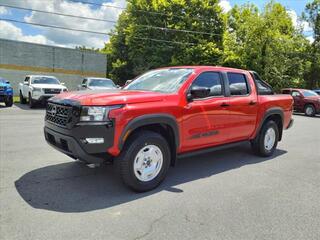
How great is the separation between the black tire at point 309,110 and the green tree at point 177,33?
15709mm

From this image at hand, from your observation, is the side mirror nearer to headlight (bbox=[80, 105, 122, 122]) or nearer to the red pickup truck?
the red pickup truck

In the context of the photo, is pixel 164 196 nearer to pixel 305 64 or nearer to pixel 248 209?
pixel 248 209

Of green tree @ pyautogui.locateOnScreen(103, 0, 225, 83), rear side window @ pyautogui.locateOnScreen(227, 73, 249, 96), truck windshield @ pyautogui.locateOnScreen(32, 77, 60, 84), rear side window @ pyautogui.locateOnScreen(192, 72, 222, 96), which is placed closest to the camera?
rear side window @ pyautogui.locateOnScreen(192, 72, 222, 96)

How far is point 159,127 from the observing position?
16.3 ft

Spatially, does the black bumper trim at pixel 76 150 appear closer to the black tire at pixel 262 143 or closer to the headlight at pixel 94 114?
the headlight at pixel 94 114

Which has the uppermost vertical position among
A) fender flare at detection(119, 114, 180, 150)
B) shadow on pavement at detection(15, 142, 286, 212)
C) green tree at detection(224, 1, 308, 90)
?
green tree at detection(224, 1, 308, 90)

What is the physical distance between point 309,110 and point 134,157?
61.0 feet

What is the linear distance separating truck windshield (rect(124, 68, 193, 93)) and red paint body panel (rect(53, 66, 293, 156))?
0.13m

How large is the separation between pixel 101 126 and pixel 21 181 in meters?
1.73

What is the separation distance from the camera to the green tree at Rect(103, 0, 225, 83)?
115ft

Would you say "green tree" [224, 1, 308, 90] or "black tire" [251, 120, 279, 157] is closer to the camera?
"black tire" [251, 120, 279, 157]

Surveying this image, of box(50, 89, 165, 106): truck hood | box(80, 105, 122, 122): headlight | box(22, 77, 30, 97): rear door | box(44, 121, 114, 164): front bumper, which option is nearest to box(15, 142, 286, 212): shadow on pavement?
box(44, 121, 114, 164): front bumper

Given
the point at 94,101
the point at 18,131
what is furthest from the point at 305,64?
the point at 94,101

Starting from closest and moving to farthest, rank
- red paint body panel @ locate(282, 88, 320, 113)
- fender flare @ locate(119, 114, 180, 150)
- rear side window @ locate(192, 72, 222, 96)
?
fender flare @ locate(119, 114, 180, 150), rear side window @ locate(192, 72, 222, 96), red paint body panel @ locate(282, 88, 320, 113)
